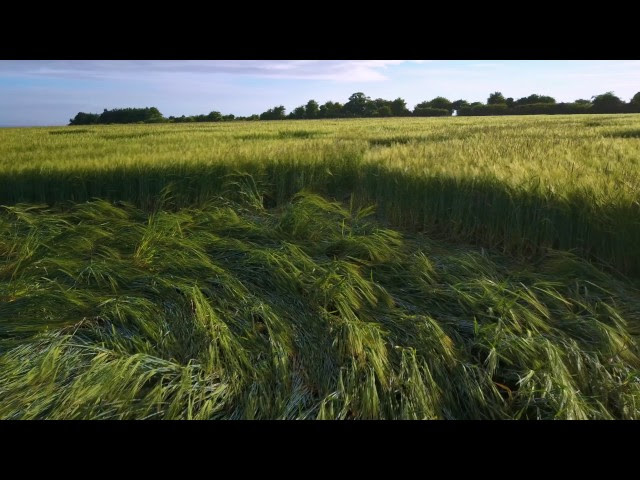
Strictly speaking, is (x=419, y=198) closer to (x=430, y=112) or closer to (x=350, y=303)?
(x=350, y=303)

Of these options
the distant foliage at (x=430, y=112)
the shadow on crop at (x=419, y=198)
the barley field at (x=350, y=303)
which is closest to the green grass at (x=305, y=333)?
the barley field at (x=350, y=303)

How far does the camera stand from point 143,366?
5.95 feet

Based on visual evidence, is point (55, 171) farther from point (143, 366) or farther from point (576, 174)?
point (576, 174)

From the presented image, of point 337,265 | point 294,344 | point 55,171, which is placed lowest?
point 294,344

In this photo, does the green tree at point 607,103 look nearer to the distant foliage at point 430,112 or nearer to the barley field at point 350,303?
the distant foliage at point 430,112

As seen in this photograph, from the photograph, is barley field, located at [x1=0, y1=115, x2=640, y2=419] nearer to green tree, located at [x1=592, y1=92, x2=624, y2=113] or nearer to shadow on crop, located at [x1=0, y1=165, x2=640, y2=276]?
shadow on crop, located at [x1=0, y1=165, x2=640, y2=276]

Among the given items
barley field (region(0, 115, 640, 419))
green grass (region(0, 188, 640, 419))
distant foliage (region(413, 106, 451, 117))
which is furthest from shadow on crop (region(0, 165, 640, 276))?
distant foliage (region(413, 106, 451, 117))

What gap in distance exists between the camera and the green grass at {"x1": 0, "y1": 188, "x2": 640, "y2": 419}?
1.68 m

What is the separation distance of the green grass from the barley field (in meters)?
0.01

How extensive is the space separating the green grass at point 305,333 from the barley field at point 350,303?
0.01 meters

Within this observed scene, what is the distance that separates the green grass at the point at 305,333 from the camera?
1.68m

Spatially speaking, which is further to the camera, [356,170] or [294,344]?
[356,170]
